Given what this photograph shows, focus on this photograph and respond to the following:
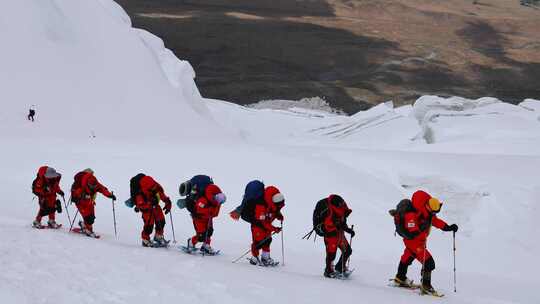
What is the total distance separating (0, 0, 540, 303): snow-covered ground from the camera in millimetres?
6988

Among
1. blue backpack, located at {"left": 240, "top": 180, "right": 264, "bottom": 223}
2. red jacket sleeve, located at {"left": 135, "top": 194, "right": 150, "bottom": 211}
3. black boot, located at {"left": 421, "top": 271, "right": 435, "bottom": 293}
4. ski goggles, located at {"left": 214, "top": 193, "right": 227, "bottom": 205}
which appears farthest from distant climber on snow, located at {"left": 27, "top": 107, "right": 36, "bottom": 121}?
black boot, located at {"left": 421, "top": 271, "right": 435, "bottom": 293}

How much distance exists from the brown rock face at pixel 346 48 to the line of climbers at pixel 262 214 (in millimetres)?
35858

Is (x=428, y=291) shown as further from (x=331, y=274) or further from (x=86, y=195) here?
(x=86, y=195)

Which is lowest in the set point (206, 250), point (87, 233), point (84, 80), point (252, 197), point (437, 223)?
point (206, 250)

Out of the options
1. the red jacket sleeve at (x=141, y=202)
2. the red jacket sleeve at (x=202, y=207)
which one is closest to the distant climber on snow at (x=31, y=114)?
the red jacket sleeve at (x=141, y=202)

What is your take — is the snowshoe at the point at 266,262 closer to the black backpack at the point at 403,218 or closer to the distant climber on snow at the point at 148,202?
the distant climber on snow at the point at 148,202

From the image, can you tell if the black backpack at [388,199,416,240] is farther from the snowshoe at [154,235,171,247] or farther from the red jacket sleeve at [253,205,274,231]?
the snowshoe at [154,235,171,247]

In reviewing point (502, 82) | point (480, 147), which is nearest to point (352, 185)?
point (480, 147)

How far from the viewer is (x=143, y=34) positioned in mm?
35656

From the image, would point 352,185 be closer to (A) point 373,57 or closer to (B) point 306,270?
(B) point 306,270

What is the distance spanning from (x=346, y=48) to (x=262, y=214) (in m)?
57.6

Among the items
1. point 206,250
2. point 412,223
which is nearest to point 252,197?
point 206,250

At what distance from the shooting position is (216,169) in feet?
52.3

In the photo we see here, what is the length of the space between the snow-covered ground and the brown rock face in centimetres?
1682
